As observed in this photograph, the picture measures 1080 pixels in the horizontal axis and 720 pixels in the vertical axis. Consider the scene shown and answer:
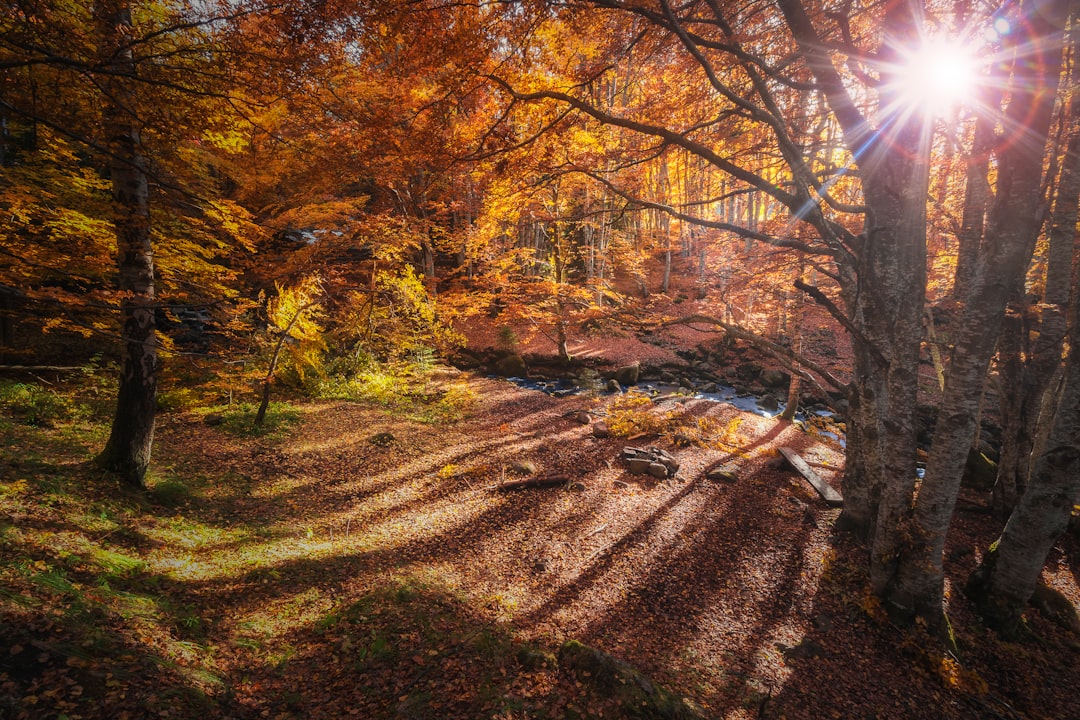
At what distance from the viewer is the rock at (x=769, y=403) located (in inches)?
622

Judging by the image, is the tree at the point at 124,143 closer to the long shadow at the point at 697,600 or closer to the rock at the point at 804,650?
the long shadow at the point at 697,600

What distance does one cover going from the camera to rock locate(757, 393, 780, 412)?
1579 centimetres

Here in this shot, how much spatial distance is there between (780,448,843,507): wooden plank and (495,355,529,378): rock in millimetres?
10933

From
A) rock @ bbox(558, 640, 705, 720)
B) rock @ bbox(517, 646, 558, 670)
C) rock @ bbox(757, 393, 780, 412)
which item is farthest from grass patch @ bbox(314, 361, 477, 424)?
rock @ bbox(757, 393, 780, 412)

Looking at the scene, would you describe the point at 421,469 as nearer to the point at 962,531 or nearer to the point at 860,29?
the point at 962,531

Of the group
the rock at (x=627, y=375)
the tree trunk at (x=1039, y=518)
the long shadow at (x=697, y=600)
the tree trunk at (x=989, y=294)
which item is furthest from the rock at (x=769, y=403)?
the tree trunk at (x=989, y=294)

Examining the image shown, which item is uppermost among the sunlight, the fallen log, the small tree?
the sunlight

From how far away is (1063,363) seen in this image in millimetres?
7977

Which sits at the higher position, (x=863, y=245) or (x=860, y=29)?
(x=860, y=29)

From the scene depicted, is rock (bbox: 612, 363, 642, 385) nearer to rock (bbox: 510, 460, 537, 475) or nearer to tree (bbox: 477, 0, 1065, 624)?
rock (bbox: 510, 460, 537, 475)

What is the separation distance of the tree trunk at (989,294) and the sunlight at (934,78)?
0.45m

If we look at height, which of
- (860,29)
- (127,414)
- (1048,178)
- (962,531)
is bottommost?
(962,531)

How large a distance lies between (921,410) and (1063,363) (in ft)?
23.8

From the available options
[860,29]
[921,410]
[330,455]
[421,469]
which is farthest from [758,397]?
[330,455]
